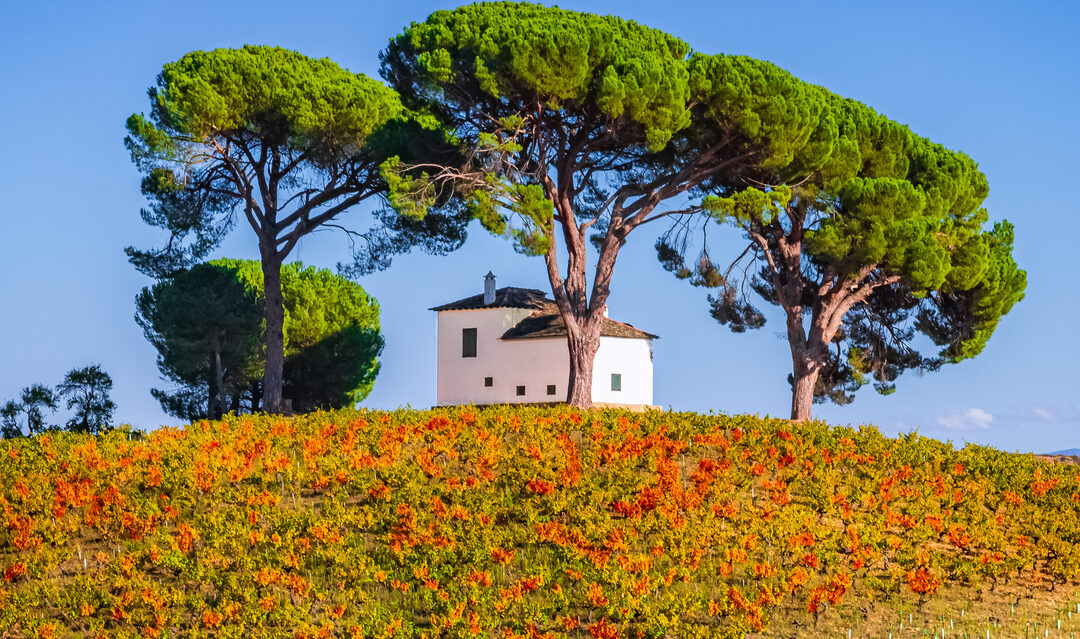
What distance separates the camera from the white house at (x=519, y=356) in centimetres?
3198

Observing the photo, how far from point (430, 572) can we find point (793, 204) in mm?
21356

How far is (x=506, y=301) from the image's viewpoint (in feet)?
109

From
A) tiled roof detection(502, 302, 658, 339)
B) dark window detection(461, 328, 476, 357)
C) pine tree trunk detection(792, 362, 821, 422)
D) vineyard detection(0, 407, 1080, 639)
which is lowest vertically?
vineyard detection(0, 407, 1080, 639)

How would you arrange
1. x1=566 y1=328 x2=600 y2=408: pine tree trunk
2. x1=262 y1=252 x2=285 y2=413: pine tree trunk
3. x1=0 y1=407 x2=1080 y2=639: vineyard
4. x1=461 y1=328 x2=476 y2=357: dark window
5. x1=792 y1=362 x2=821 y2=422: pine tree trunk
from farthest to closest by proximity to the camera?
1. x1=461 y1=328 x2=476 y2=357: dark window
2. x1=792 y1=362 x2=821 y2=422: pine tree trunk
3. x1=262 y1=252 x2=285 y2=413: pine tree trunk
4. x1=566 y1=328 x2=600 y2=408: pine tree trunk
5. x1=0 y1=407 x2=1080 y2=639: vineyard

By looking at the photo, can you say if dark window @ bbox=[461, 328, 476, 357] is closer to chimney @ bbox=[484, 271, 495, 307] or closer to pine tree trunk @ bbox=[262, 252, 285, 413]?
chimney @ bbox=[484, 271, 495, 307]

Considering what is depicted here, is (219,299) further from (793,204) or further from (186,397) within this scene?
(793,204)

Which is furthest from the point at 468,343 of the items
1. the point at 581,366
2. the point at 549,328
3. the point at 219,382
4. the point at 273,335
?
the point at 219,382

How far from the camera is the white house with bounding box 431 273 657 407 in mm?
Answer: 31984

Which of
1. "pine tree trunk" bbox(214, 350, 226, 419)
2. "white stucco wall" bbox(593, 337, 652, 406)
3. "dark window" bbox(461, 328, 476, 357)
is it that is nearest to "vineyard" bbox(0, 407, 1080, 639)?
"white stucco wall" bbox(593, 337, 652, 406)

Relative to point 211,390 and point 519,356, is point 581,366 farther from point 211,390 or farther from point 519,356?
point 211,390

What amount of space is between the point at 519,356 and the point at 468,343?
173 cm

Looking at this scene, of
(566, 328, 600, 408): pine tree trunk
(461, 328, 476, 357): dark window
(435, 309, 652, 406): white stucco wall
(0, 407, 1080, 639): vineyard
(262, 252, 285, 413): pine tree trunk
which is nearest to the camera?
(0, 407, 1080, 639): vineyard

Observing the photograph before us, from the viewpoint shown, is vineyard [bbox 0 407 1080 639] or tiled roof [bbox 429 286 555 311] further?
tiled roof [bbox 429 286 555 311]

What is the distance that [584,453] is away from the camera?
12297 mm
